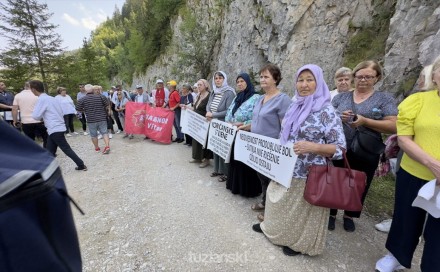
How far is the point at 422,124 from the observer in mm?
2023

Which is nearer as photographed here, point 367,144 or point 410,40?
point 367,144

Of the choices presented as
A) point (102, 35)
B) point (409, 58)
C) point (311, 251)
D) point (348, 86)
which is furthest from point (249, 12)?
point (102, 35)

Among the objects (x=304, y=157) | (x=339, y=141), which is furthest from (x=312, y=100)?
(x=304, y=157)

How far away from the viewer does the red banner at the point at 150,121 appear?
799 centimetres

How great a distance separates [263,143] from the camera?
3.23m

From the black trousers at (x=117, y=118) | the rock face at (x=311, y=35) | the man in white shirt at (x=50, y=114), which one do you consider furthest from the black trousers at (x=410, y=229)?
the black trousers at (x=117, y=118)

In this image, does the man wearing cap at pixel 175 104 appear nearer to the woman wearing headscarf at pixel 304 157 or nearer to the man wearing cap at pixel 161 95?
the man wearing cap at pixel 161 95

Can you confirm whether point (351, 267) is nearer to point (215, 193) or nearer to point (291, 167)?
point (291, 167)

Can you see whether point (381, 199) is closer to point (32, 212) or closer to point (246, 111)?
point (246, 111)

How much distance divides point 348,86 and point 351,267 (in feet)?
8.19

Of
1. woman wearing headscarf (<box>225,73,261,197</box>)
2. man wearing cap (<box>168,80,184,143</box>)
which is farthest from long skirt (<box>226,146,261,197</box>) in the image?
man wearing cap (<box>168,80,184,143</box>)

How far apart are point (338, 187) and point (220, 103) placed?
3.03 meters

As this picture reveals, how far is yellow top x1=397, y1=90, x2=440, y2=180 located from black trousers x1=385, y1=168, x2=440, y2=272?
0.11 metres

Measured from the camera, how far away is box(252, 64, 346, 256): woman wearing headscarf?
7.80 ft
